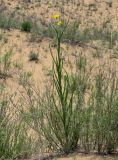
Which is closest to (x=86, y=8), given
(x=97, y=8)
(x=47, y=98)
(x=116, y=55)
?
(x=97, y=8)

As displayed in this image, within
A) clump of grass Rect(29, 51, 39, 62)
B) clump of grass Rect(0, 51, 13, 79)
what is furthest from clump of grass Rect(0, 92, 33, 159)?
clump of grass Rect(29, 51, 39, 62)

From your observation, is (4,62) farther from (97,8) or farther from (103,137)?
(97,8)

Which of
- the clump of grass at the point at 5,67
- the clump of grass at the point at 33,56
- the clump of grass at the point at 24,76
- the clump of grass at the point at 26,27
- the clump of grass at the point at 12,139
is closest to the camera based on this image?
the clump of grass at the point at 12,139

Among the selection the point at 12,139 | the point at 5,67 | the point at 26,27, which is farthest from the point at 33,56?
the point at 12,139

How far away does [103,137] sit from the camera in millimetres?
5055

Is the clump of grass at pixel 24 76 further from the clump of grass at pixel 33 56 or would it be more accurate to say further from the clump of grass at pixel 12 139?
the clump of grass at pixel 12 139

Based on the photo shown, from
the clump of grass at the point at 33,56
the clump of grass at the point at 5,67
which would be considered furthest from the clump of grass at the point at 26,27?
the clump of grass at the point at 5,67

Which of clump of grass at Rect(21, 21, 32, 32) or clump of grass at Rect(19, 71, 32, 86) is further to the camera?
clump of grass at Rect(21, 21, 32, 32)

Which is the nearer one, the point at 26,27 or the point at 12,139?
the point at 12,139

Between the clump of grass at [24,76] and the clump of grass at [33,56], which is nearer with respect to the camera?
the clump of grass at [24,76]

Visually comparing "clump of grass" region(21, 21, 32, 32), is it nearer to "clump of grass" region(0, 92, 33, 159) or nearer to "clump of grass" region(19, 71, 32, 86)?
"clump of grass" region(19, 71, 32, 86)

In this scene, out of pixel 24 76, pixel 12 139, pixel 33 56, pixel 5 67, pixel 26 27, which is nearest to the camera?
pixel 12 139

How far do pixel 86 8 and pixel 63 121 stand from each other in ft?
72.5

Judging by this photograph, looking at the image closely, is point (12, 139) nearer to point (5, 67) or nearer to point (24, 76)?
point (24, 76)
